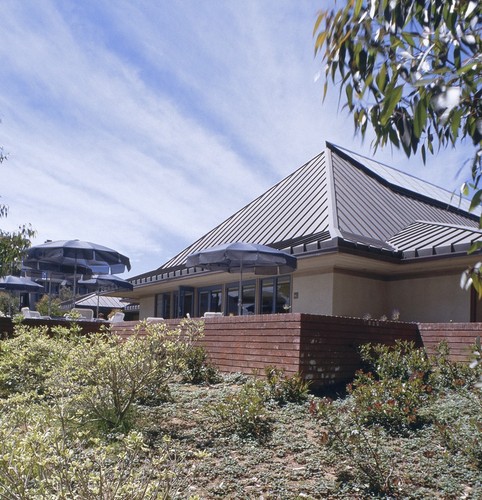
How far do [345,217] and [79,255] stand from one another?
286 inches

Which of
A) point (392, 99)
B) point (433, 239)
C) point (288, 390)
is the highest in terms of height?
point (433, 239)

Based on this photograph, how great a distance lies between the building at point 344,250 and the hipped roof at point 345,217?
0.15ft

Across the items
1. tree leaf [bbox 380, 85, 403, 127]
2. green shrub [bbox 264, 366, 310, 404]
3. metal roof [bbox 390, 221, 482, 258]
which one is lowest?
green shrub [bbox 264, 366, 310, 404]

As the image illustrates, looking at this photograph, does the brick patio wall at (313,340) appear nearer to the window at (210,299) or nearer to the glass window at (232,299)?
the glass window at (232,299)

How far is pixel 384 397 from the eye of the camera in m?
7.02

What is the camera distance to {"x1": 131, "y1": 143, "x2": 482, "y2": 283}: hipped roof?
547 inches

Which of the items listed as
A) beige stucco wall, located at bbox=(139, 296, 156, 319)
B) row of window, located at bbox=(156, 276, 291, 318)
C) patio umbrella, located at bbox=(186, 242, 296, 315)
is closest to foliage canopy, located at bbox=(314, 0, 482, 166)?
patio umbrella, located at bbox=(186, 242, 296, 315)

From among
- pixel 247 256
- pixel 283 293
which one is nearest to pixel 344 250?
pixel 247 256

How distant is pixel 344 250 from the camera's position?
12.8 m

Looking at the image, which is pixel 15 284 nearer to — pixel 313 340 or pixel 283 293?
pixel 283 293

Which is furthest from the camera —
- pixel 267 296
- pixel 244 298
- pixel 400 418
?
pixel 244 298

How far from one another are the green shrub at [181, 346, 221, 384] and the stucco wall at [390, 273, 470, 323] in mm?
7212

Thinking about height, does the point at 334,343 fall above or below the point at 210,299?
below

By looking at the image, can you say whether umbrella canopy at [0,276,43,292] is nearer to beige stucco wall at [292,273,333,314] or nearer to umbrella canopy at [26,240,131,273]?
umbrella canopy at [26,240,131,273]
